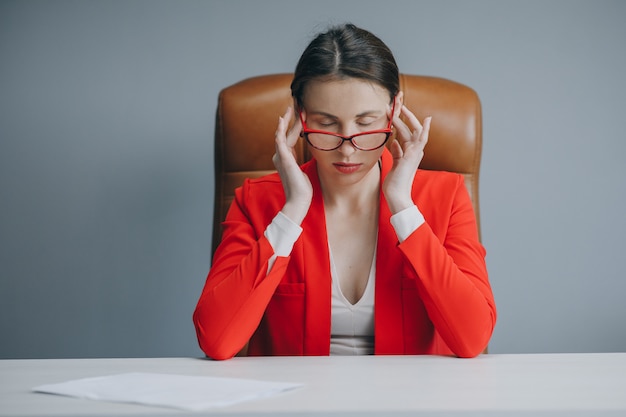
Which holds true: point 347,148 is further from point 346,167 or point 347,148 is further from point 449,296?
point 449,296

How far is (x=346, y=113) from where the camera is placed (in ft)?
4.37

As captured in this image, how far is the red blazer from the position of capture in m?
1.24

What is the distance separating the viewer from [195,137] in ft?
6.98

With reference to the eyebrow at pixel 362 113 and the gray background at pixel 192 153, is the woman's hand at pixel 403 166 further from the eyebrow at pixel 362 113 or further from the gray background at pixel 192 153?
the gray background at pixel 192 153

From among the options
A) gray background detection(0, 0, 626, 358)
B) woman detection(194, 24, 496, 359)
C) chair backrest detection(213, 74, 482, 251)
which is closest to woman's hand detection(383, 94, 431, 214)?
woman detection(194, 24, 496, 359)

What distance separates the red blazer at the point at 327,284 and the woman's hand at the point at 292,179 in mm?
85

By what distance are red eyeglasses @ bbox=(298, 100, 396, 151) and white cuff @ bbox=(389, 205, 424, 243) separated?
0.49ft

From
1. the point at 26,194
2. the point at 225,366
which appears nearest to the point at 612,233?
the point at 225,366

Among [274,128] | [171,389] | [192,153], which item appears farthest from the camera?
[192,153]

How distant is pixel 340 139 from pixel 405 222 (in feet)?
0.69

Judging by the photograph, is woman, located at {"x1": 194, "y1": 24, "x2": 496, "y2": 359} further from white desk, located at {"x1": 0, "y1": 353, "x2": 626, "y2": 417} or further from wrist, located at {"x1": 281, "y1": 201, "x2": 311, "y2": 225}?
white desk, located at {"x1": 0, "y1": 353, "x2": 626, "y2": 417}

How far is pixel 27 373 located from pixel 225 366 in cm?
30

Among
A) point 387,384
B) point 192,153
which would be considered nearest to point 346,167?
point 387,384

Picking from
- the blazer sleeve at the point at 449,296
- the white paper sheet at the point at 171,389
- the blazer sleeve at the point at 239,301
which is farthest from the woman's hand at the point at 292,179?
the white paper sheet at the point at 171,389
